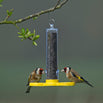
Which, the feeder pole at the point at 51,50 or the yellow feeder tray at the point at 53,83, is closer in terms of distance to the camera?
the yellow feeder tray at the point at 53,83

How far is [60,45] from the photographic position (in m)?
18.3

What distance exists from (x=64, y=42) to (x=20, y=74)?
4539 millimetres

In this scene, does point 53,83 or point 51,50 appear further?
point 51,50

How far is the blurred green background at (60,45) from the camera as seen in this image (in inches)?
551

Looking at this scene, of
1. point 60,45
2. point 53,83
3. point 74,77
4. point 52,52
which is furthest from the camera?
point 60,45

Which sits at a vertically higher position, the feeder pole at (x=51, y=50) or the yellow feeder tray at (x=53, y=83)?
the feeder pole at (x=51, y=50)

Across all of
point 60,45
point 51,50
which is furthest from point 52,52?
point 60,45

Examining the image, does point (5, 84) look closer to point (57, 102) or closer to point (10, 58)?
point (57, 102)

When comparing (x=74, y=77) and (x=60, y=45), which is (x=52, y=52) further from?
(x=60, y=45)

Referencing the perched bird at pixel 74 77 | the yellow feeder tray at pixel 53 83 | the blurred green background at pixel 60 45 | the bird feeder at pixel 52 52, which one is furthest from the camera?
the blurred green background at pixel 60 45

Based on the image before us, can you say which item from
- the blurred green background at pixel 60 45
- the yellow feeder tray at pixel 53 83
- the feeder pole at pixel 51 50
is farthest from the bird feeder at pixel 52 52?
the blurred green background at pixel 60 45

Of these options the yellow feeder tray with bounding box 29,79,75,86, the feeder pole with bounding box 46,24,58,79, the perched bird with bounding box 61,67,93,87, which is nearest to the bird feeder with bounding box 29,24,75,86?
the feeder pole with bounding box 46,24,58,79

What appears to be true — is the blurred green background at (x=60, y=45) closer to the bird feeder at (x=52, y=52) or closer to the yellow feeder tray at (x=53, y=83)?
the bird feeder at (x=52, y=52)

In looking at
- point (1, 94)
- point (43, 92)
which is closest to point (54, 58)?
point (1, 94)
